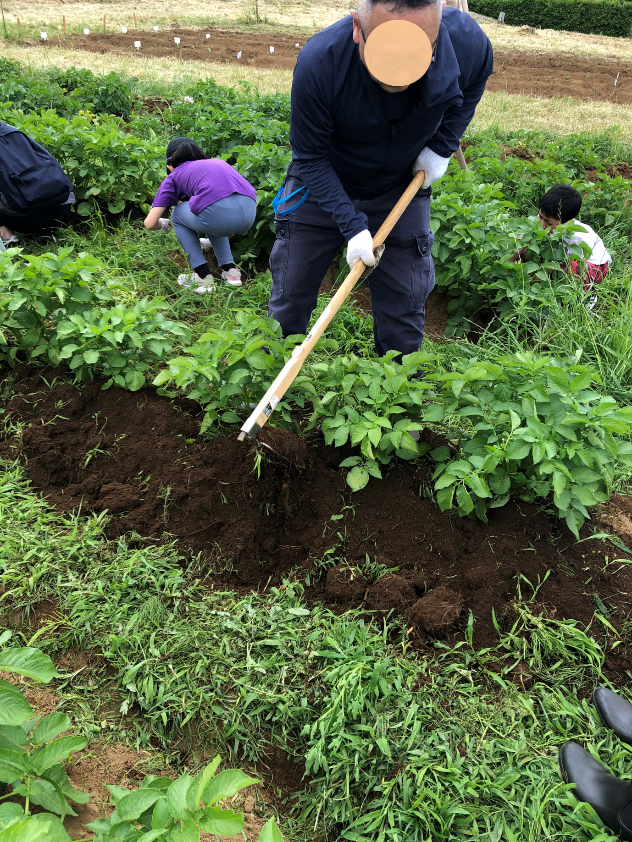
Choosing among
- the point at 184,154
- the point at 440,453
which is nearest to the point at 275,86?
the point at 184,154

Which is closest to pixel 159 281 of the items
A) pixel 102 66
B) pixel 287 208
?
pixel 287 208

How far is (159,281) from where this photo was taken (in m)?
4.04

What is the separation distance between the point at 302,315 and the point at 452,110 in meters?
1.02

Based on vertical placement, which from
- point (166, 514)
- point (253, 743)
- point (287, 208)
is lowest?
point (253, 743)

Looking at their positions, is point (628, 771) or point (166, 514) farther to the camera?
point (166, 514)

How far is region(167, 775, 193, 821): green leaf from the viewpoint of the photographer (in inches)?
45.5

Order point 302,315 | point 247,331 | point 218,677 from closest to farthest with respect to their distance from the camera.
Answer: point 218,677
point 247,331
point 302,315

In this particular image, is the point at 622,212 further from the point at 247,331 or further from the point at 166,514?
the point at 166,514

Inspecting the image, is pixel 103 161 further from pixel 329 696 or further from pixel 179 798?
pixel 179 798

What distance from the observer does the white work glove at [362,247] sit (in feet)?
7.33

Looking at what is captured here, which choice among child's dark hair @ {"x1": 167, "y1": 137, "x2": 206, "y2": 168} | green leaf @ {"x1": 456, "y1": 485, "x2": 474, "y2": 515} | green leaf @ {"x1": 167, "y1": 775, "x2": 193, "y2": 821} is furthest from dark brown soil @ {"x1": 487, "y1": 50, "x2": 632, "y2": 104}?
green leaf @ {"x1": 167, "y1": 775, "x2": 193, "y2": 821}

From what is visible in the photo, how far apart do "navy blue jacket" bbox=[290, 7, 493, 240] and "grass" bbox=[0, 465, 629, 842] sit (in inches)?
58.1

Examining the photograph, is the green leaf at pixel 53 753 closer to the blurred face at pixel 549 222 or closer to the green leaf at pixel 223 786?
the green leaf at pixel 223 786

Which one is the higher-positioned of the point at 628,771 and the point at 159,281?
the point at 159,281
